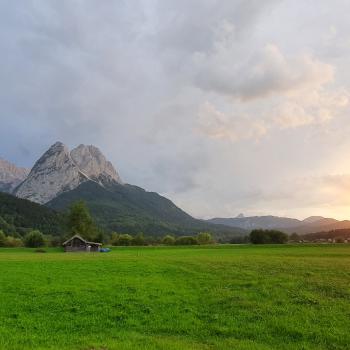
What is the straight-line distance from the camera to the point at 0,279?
33.0m

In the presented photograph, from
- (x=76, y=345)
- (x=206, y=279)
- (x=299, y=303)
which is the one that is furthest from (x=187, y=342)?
(x=206, y=279)

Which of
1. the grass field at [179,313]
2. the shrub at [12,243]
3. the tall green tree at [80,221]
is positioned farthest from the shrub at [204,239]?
the grass field at [179,313]

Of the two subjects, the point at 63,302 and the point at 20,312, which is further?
the point at 63,302

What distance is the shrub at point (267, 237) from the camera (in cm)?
13975

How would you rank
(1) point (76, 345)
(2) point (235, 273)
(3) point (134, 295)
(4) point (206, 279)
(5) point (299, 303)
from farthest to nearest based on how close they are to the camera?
(2) point (235, 273)
(4) point (206, 279)
(3) point (134, 295)
(5) point (299, 303)
(1) point (76, 345)

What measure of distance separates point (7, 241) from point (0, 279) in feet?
373

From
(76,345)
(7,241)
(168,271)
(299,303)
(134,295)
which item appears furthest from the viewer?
(7,241)

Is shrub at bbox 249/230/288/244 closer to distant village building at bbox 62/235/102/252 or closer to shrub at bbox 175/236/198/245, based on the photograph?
shrub at bbox 175/236/198/245

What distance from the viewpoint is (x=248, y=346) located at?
14469mm

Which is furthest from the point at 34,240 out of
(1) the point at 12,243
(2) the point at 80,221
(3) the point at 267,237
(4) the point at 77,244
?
(3) the point at 267,237

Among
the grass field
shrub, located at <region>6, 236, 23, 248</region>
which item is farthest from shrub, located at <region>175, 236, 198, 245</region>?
the grass field

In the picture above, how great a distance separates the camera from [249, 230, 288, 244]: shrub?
13975 cm

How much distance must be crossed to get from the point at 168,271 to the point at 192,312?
61.6ft

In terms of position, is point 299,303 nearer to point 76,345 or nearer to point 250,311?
point 250,311
